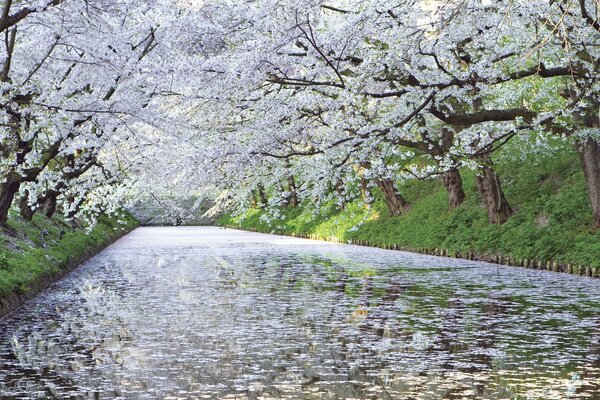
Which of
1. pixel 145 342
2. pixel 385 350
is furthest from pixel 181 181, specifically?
pixel 385 350

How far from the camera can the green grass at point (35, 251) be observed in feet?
64.4

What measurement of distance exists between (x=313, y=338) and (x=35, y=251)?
1457 centimetres

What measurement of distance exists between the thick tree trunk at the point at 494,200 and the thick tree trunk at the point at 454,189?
4506mm

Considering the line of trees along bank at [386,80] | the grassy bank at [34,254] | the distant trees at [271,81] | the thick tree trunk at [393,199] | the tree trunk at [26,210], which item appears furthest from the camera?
the thick tree trunk at [393,199]

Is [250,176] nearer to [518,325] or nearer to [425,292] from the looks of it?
[425,292]

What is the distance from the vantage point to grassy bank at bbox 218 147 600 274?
25.6 meters

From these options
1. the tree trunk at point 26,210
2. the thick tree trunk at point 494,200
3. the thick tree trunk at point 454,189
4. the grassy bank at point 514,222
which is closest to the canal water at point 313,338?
the grassy bank at point 514,222

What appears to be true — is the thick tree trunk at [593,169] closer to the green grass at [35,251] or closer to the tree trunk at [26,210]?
the green grass at [35,251]

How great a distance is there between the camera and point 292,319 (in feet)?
51.0

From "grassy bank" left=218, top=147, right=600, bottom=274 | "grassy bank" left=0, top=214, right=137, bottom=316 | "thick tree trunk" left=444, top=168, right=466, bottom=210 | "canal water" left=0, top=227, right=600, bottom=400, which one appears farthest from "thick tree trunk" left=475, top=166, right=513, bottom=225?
"grassy bank" left=0, top=214, right=137, bottom=316

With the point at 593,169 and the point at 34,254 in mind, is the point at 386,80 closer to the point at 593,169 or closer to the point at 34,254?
the point at 593,169

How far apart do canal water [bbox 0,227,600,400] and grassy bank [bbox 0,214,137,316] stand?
517 millimetres

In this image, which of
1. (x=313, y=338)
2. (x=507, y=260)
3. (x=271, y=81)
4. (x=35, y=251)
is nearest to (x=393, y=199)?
(x=507, y=260)

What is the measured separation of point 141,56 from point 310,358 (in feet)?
41.0
